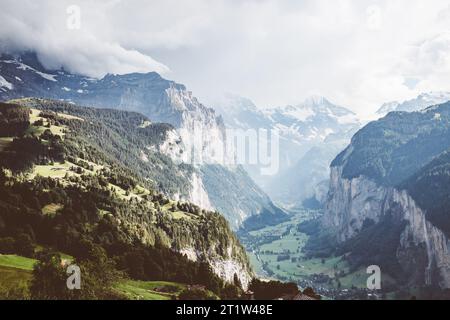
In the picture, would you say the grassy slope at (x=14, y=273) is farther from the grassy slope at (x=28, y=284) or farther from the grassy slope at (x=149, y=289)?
the grassy slope at (x=149, y=289)

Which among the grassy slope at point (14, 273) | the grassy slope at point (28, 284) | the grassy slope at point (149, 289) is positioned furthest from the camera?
the grassy slope at point (149, 289)

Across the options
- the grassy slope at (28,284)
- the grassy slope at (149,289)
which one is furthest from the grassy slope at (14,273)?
the grassy slope at (149,289)

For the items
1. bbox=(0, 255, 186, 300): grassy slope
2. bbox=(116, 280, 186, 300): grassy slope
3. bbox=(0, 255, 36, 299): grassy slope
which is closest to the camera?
bbox=(0, 255, 36, 299): grassy slope

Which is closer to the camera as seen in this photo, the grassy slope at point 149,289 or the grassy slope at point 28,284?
the grassy slope at point 28,284

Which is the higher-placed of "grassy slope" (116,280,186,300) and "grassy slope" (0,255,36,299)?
"grassy slope" (0,255,36,299)

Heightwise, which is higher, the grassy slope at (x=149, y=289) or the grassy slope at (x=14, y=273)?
the grassy slope at (x=14, y=273)

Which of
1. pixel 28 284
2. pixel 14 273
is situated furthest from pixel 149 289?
pixel 28 284

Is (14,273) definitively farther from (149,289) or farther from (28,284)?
(149,289)

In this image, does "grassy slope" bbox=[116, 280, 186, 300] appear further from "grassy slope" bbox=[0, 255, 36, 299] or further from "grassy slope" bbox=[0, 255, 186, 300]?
"grassy slope" bbox=[0, 255, 36, 299]

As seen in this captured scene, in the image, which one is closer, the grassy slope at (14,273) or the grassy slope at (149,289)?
the grassy slope at (14,273)

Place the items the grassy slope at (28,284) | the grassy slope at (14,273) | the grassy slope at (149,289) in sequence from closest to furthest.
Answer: the grassy slope at (14,273) < the grassy slope at (28,284) < the grassy slope at (149,289)

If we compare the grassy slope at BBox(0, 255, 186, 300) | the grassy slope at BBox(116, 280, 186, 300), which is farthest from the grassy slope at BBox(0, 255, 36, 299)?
the grassy slope at BBox(116, 280, 186, 300)
